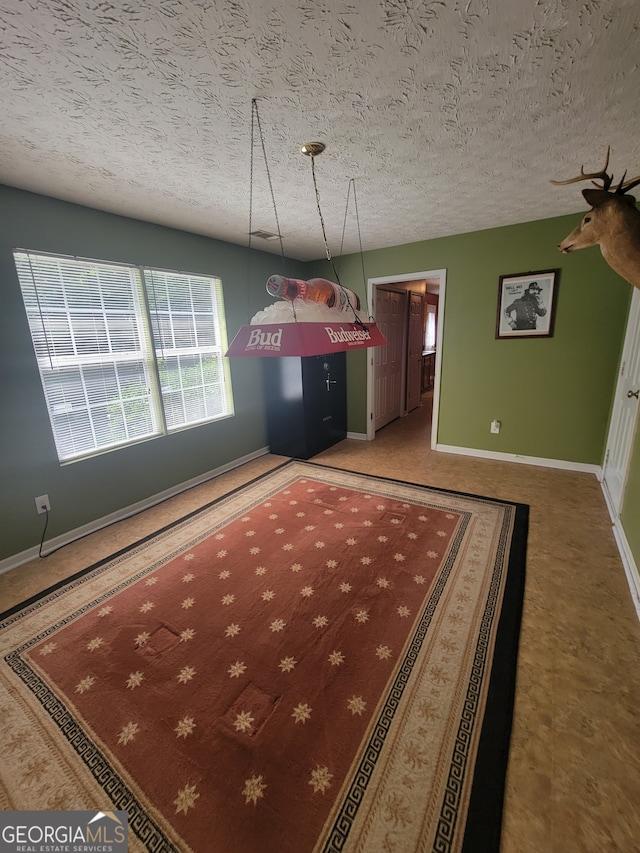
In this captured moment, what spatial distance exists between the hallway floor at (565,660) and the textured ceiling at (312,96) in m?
2.41

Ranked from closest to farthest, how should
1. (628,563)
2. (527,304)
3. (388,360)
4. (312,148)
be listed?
(312,148) → (628,563) → (527,304) → (388,360)

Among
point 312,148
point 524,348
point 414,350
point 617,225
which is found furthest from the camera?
point 414,350

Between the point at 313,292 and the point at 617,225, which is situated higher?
the point at 617,225

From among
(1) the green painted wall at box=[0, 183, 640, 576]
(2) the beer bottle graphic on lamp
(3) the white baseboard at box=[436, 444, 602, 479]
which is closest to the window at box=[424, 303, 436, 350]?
(1) the green painted wall at box=[0, 183, 640, 576]

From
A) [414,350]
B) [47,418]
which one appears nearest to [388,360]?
[414,350]

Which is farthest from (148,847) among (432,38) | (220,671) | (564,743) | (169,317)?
(169,317)

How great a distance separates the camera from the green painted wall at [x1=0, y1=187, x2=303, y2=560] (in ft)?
7.27

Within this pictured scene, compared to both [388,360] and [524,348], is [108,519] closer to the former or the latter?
[388,360]

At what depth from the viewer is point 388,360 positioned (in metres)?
5.18

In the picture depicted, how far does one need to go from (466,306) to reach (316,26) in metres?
3.08

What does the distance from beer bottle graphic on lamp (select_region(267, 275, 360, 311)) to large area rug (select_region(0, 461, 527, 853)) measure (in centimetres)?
160

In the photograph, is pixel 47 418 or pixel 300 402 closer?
pixel 47 418

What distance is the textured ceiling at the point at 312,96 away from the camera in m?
1.08

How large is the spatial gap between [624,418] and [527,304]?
1392 mm
